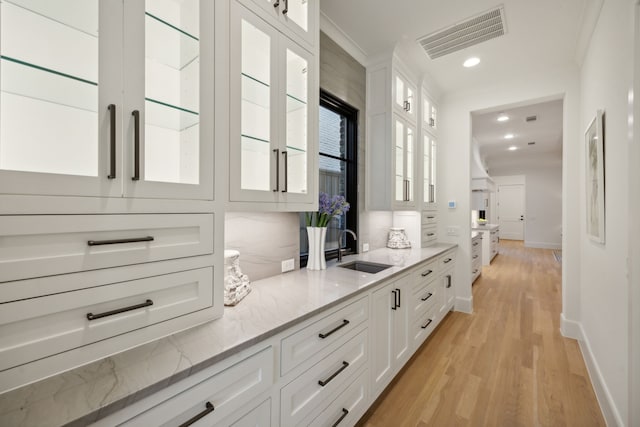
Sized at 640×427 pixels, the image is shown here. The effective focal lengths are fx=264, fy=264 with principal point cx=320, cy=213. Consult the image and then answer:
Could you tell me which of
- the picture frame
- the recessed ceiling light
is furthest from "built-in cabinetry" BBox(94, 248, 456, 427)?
the recessed ceiling light

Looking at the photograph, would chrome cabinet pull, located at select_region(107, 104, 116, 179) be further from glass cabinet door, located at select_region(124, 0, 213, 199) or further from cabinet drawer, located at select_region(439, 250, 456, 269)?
cabinet drawer, located at select_region(439, 250, 456, 269)

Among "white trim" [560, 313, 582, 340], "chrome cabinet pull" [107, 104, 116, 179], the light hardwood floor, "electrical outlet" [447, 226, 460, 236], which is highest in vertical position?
"chrome cabinet pull" [107, 104, 116, 179]

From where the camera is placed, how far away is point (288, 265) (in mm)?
1910

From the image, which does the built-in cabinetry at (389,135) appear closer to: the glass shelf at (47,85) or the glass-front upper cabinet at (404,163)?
the glass-front upper cabinet at (404,163)

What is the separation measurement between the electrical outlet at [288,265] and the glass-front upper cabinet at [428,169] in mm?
1969

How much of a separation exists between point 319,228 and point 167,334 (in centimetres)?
118

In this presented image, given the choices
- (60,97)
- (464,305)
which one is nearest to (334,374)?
(60,97)

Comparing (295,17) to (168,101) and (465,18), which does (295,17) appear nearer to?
(168,101)

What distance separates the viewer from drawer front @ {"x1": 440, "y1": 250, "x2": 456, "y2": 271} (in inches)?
116

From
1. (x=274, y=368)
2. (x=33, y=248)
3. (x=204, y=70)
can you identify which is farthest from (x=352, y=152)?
(x=33, y=248)

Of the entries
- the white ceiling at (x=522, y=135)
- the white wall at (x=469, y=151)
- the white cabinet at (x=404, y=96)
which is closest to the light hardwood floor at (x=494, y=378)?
the white wall at (x=469, y=151)

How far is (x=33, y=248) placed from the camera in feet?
2.32

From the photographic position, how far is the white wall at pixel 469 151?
2.81 m

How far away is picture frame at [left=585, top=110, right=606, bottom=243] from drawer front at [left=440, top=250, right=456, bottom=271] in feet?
3.93
